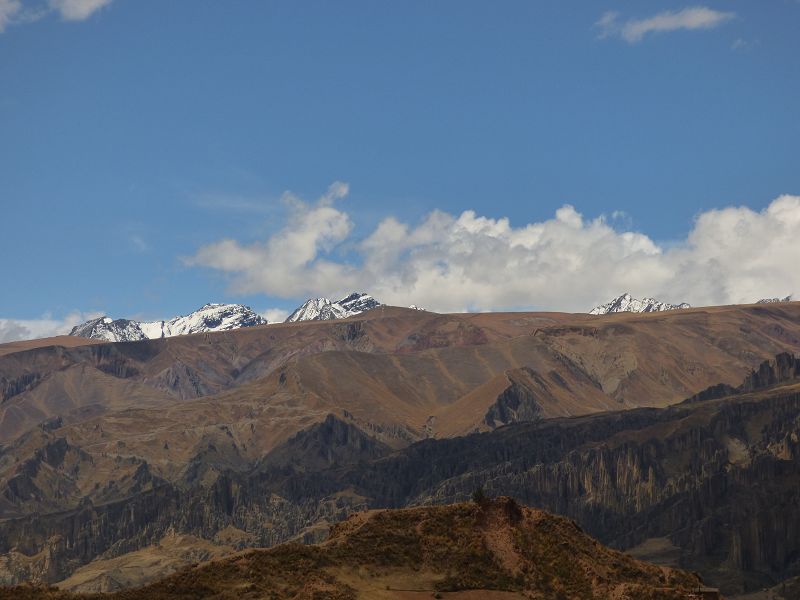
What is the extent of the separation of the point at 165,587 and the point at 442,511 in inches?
1180

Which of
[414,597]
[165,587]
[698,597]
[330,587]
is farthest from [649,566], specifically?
[165,587]

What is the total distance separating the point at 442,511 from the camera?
134 meters

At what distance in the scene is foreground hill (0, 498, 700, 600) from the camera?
114812mm

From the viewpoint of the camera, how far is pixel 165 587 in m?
114

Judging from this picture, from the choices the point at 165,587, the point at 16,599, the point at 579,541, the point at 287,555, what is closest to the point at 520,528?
the point at 579,541

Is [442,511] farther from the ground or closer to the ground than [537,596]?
farther from the ground

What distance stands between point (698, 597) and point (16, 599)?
5346cm

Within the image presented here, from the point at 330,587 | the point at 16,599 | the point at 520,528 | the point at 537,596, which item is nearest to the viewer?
the point at 16,599

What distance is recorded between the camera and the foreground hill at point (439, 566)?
115m

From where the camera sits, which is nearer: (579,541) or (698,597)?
(698,597)

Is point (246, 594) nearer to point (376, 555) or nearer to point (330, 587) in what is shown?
point (330, 587)

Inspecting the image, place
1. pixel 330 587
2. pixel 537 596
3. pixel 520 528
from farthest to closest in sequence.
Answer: pixel 520 528
pixel 537 596
pixel 330 587

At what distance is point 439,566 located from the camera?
125m

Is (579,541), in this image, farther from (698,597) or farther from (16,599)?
(16,599)
